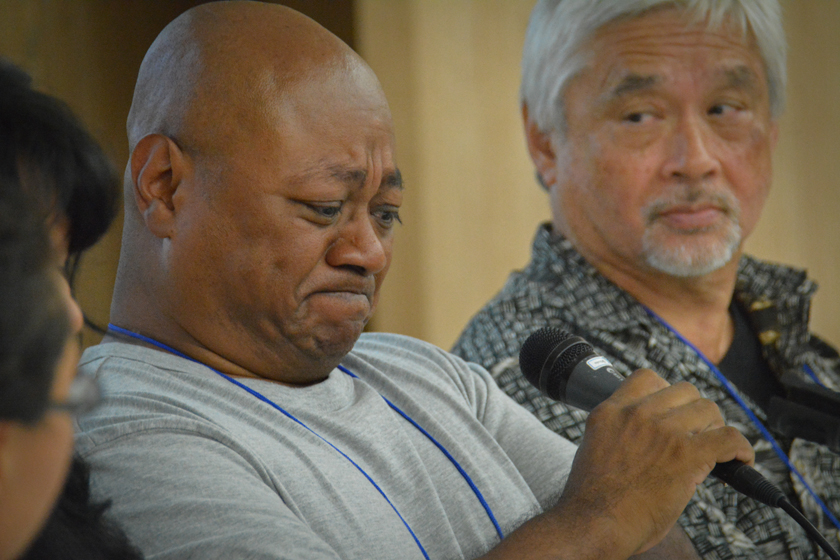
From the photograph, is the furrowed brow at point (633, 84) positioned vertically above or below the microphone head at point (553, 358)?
above

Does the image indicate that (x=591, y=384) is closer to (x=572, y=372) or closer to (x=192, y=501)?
(x=572, y=372)

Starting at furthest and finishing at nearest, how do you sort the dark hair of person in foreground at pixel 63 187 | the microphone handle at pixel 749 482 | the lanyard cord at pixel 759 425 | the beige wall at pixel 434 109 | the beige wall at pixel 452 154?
the beige wall at pixel 452 154
the beige wall at pixel 434 109
the lanyard cord at pixel 759 425
the microphone handle at pixel 749 482
the dark hair of person in foreground at pixel 63 187

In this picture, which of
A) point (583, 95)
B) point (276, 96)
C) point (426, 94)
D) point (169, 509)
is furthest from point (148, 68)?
point (426, 94)

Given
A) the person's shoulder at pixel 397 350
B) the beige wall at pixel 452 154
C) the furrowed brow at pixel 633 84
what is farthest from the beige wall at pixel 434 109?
the person's shoulder at pixel 397 350

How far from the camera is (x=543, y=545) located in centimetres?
101

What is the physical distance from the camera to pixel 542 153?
213cm

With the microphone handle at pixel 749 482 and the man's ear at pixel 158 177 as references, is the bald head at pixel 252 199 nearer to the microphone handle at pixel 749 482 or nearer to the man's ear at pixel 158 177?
the man's ear at pixel 158 177

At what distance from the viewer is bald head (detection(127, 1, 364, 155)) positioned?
1175 millimetres

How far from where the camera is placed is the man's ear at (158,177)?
1.19 metres

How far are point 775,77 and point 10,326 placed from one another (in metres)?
2.02

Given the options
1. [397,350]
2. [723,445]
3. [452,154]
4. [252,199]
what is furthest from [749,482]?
[452,154]

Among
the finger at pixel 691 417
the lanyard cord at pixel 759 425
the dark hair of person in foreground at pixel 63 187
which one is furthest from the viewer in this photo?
the lanyard cord at pixel 759 425

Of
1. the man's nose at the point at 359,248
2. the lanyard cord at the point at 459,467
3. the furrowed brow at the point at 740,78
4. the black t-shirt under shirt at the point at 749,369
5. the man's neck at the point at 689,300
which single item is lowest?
the lanyard cord at the point at 459,467

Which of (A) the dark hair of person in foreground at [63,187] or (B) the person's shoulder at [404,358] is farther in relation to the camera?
(B) the person's shoulder at [404,358]
